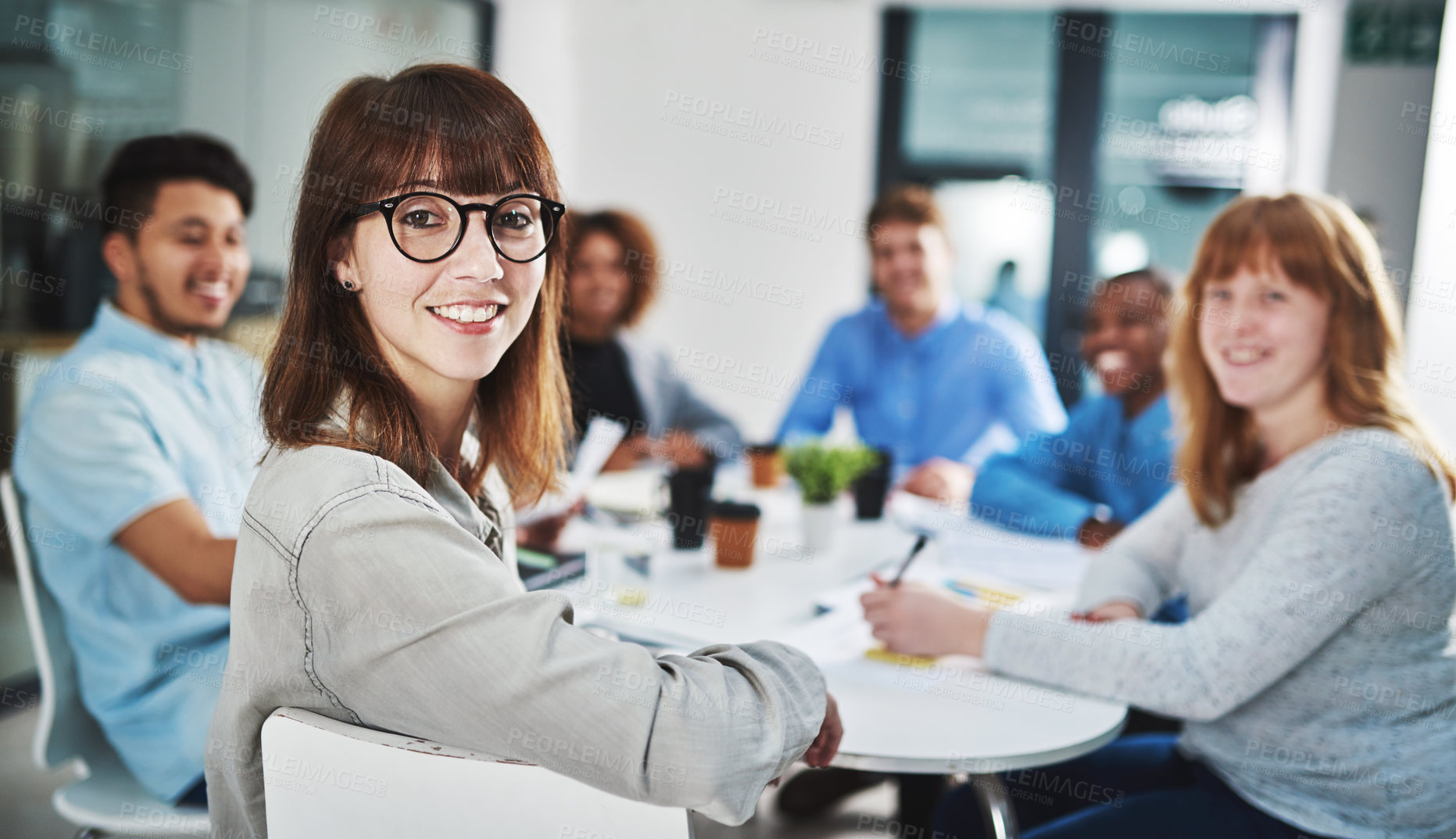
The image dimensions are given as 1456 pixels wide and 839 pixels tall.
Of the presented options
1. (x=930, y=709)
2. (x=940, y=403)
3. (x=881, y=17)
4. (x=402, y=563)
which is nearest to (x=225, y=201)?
(x=402, y=563)

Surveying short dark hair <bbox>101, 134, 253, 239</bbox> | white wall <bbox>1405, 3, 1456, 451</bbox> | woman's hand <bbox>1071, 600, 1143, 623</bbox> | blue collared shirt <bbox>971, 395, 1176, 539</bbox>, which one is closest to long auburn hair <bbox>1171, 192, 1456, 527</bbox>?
woman's hand <bbox>1071, 600, 1143, 623</bbox>

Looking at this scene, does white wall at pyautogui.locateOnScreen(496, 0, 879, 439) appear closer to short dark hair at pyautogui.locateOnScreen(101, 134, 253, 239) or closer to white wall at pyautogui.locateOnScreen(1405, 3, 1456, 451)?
white wall at pyautogui.locateOnScreen(1405, 3, 1456, 451)

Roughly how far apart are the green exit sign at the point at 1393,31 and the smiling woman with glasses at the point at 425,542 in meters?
4.28

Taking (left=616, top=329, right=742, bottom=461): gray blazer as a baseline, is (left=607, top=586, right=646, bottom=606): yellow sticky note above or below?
below

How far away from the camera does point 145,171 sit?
185 cm

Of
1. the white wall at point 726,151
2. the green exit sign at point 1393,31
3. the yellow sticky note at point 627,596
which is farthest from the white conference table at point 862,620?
the green exit sign at point 1393,31

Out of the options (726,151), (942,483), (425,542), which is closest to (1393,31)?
(726,151)

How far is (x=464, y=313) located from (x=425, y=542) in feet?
0.95

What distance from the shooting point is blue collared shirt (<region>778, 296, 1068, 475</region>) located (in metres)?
3.28

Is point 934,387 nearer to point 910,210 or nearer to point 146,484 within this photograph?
point 910,210

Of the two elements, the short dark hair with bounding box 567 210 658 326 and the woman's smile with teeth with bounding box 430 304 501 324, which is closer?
the woman's smile with teeth with bounding box 430 304 501 324

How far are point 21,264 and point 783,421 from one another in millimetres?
2293

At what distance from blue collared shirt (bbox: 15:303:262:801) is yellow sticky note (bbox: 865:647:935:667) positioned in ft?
3.35

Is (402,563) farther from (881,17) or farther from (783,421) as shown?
(881,17)
